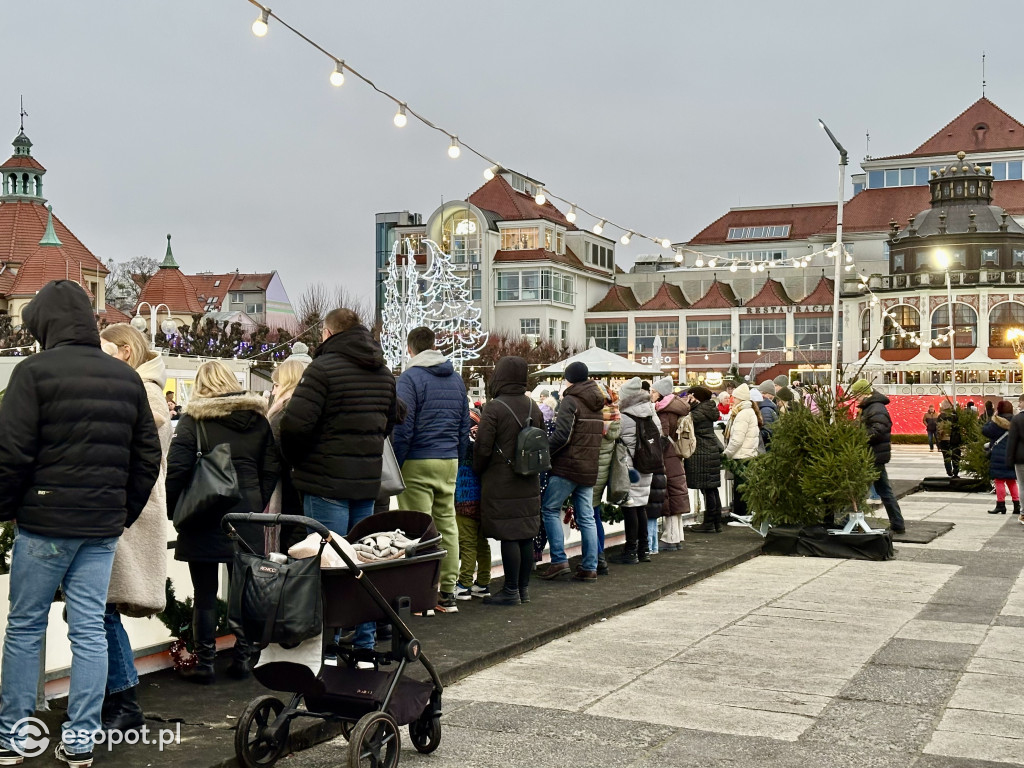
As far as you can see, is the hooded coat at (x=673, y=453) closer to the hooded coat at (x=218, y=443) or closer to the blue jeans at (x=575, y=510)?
the blue jeans at (x=575, y=510)

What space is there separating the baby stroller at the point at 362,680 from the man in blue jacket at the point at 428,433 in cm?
306

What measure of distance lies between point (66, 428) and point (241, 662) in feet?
7.66

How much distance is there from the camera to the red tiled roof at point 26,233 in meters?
93.2

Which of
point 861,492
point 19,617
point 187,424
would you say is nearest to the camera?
point 19,617

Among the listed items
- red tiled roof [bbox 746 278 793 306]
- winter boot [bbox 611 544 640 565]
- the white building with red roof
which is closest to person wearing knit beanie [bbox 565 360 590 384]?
winter boot [bbox 611 544 640 565]

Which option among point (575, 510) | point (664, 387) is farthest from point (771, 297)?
point (575, 510)

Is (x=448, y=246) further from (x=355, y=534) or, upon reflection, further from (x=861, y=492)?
(x=355, y=534)

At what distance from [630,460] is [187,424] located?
5.99 meters

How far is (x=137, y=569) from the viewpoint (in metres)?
5.77

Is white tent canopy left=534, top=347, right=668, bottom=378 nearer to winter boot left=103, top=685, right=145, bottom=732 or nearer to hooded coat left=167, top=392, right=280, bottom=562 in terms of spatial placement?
hooded coat left=167, top=392, right=280, bottom=562

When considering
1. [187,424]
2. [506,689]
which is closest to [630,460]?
[506,689]

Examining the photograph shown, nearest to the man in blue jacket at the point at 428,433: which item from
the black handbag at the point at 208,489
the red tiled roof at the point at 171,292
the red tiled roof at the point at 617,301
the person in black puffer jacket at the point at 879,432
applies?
the black handbag at the point at 208,489

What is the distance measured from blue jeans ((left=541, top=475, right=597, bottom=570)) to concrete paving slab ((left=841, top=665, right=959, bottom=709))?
134 inches

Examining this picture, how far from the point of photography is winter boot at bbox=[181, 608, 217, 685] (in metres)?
6.79
